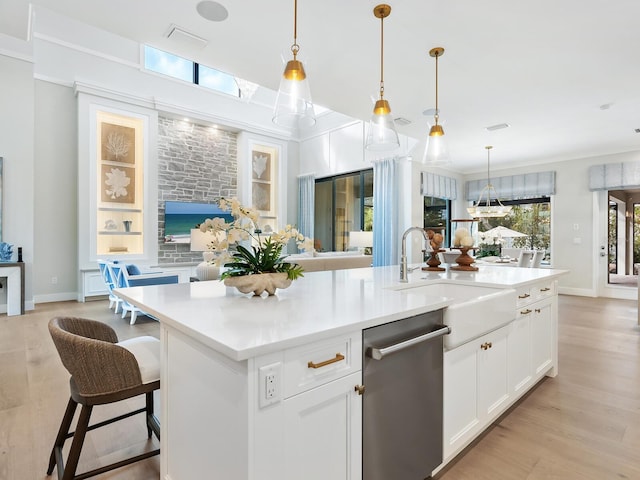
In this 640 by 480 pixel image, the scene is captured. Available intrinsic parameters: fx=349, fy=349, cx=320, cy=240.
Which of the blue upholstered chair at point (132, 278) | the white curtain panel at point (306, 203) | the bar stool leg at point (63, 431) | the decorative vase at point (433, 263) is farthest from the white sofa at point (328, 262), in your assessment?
the white curtain panel at point (306, 203)

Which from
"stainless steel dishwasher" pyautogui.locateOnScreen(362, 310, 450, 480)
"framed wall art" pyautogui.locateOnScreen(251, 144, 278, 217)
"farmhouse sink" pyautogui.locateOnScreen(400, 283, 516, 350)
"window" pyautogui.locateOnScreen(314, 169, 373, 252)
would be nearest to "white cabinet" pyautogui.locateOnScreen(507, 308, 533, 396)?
"farmhouse sink" pyautogui.locateOnScreen(400, 283, 516, 350)

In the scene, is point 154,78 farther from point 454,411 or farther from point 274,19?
point 454,411

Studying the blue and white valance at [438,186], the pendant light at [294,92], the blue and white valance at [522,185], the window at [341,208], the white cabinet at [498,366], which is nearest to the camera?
the white cabinet at [498,366]

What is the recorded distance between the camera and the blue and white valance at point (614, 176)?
6125 millimetres

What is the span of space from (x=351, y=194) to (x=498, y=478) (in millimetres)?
6590

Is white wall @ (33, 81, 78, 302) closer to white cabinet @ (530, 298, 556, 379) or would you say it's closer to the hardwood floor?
the hardwood floor

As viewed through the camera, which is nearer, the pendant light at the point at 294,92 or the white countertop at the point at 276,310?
the white countertop at the point at 276,310

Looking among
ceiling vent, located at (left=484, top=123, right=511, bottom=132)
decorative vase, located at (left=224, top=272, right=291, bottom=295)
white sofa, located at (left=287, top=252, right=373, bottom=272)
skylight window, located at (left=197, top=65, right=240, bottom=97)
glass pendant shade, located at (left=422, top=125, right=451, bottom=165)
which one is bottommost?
white sofa, located at (left=287, top=252, right=373, bottom=272)

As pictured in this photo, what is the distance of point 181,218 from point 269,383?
21.2ft

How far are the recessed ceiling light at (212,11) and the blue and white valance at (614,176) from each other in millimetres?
7020

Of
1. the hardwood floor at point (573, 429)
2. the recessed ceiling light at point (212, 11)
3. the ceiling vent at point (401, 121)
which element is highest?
the ceiling vent at point (401, 121)

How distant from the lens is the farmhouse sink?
1.58 m

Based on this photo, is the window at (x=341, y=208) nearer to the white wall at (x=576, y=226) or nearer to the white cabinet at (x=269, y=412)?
the white wall at (x=576, y=226)

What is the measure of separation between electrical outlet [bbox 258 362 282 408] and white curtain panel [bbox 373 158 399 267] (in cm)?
585
